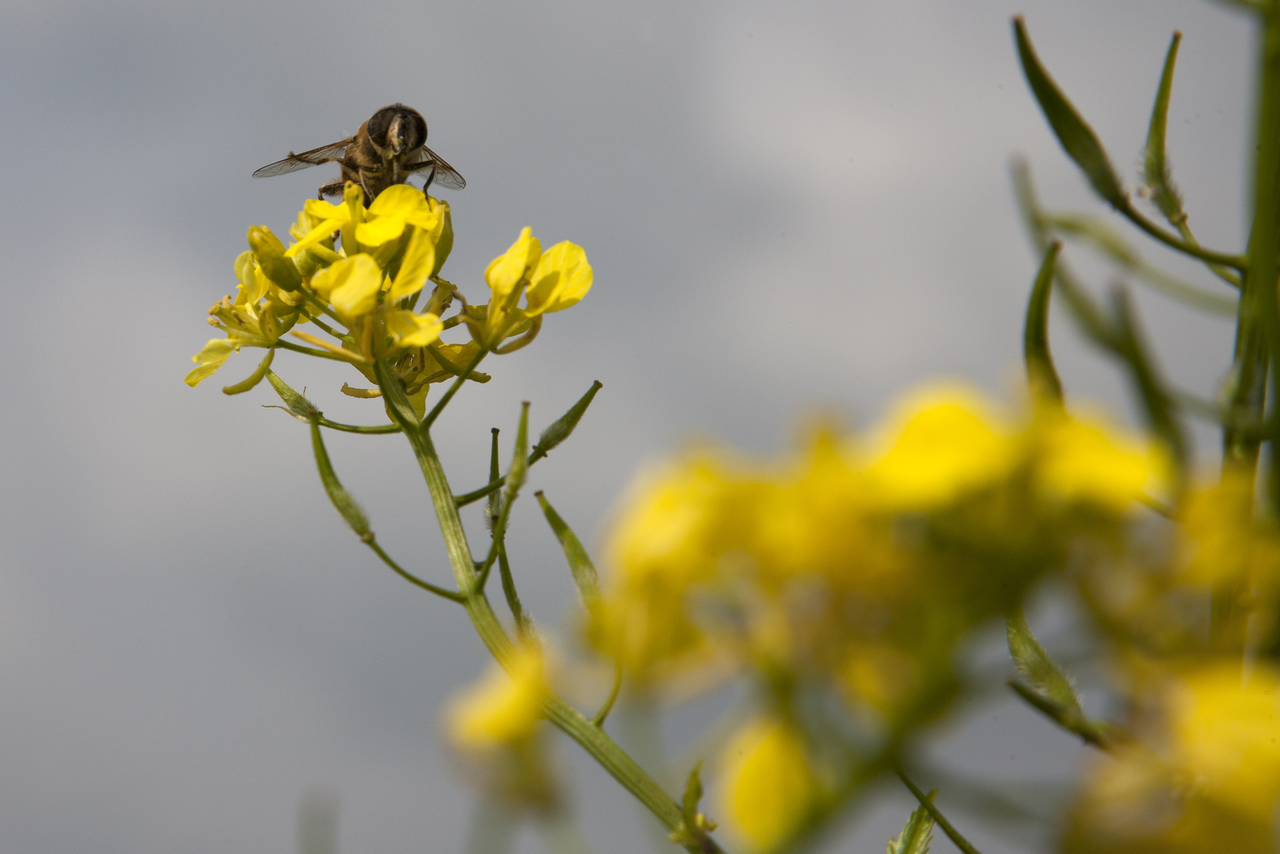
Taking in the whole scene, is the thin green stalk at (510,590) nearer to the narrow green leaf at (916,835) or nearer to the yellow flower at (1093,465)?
the narrow green leaf at (916,835)

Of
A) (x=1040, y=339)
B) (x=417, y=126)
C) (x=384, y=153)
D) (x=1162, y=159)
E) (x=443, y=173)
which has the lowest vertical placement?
(x=1040, y=339)

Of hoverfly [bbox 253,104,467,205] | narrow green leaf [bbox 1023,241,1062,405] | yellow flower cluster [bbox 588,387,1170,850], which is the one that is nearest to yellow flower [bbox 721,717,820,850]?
yellow flower cluster [bbox 588,387,1170,850]

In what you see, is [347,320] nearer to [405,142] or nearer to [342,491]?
[342,491]

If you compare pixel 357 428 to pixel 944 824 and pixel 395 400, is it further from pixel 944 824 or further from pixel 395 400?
pixel 944 824

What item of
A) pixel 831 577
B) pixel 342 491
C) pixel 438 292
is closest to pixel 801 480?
pixel 831 577

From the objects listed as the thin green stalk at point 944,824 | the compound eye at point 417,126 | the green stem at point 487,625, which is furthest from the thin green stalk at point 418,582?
the compound eye at point 417,126

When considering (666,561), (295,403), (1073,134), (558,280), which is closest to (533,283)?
(558,280)
